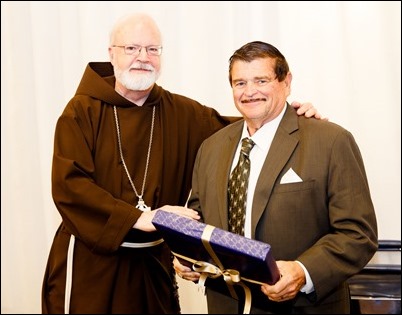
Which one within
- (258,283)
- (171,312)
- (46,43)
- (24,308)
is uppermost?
(46,43)

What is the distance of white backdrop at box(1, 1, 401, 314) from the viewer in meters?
3.74

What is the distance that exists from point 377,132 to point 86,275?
1.96m

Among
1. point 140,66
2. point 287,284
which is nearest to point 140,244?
point 140,66

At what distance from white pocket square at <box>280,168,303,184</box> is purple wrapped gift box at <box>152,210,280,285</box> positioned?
1.30 feet

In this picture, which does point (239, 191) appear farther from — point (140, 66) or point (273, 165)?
point (140, 66)

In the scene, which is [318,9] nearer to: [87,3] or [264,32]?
[264,32]

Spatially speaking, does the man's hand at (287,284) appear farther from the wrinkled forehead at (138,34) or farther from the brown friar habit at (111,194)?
the wrinkled forehead at (138,34)

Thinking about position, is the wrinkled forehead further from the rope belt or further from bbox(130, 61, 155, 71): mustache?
the rope belt

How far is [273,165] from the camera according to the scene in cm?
218

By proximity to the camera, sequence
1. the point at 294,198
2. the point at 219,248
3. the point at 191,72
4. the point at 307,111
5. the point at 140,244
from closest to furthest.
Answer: the point at 219,248, the point at 294,198, the point at 307,111, the point at 140,244, the point at 191,72

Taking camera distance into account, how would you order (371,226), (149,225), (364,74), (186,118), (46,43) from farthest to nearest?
(46,43) < (364,74) < (186,118) < (149,225) < (371,226)

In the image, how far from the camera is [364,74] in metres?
3.73

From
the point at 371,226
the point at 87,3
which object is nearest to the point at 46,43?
the point at 87,3

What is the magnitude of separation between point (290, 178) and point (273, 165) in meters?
0.07
